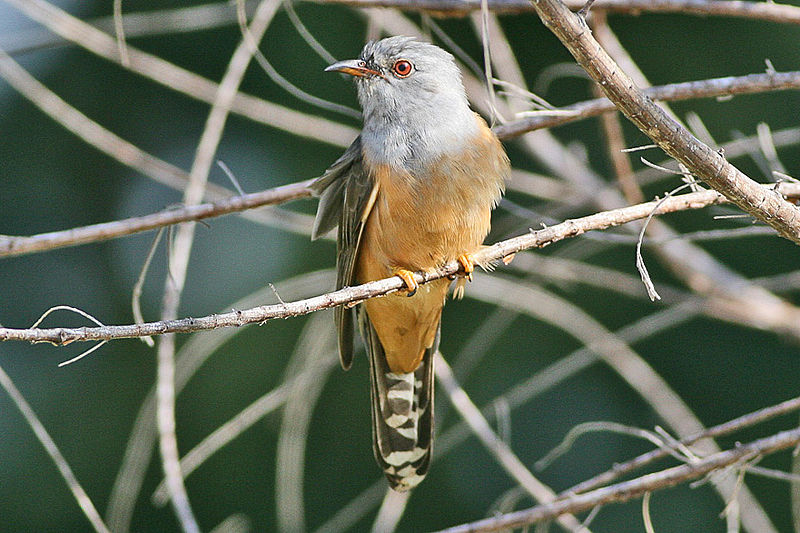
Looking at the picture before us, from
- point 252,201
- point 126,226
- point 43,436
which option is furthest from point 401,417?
point 43,436

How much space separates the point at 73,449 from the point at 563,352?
3917mm

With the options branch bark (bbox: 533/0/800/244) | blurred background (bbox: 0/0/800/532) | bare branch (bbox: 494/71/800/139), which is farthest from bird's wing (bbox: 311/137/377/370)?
blurred background (bbox: 0/0/800/532)

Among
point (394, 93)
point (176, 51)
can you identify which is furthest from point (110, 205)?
point (394, 93)

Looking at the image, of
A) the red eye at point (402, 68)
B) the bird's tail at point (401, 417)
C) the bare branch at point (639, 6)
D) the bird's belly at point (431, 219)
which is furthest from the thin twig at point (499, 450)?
the bare branch at point (639, 6)

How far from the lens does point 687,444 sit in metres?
2.83

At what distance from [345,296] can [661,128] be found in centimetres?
93

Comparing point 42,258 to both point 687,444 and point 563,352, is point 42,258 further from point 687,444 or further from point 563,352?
point 687,444

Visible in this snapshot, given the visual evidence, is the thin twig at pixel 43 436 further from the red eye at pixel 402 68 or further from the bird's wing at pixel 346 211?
the red eye at pixel 402 68

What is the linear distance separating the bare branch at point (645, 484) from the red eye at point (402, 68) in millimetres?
1984

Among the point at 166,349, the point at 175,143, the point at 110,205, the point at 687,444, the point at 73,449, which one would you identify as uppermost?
the point at 175,143

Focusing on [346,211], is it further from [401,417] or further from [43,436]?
[43,436]

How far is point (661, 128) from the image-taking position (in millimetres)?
2061

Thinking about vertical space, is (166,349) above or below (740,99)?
below

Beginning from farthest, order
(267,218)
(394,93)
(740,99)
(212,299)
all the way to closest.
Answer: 1. (212,299)
2. (740,99)
3. (267,218)
4. (394,93)
